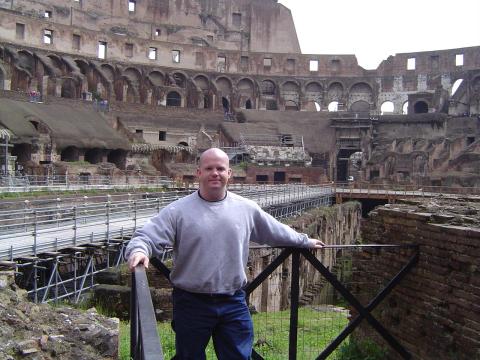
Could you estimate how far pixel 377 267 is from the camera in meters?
6.17

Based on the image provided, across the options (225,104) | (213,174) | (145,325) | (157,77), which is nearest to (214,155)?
(213,174)

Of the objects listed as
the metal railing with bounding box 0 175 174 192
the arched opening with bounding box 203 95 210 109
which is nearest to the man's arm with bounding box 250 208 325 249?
the metal railing with bounding box 0 175 174 192

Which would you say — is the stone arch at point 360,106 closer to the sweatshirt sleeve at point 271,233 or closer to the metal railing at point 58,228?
the metal railing at point 58,228

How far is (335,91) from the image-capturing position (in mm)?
63344

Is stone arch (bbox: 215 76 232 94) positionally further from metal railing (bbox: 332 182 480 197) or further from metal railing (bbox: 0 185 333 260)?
metal railing (bbox: 0 185 333 260)

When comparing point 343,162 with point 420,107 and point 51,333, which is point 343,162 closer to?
point 420,107

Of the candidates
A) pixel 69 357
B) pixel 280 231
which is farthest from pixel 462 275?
pixel 69 357

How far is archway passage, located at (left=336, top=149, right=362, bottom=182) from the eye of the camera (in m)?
54.8

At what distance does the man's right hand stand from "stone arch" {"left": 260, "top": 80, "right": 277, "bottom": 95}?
60339mm

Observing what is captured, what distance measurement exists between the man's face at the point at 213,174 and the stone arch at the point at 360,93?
60836 mm

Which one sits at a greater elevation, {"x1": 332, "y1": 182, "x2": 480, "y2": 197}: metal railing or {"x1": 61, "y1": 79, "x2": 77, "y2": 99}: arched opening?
{"x1": 61, "y1": 79, "x2": 77, "y2": 99}: arched opening

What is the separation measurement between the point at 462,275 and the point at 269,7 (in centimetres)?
7045

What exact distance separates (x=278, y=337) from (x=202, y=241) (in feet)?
15.3

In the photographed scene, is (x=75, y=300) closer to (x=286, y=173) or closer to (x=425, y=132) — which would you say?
(x=286, y=173)
